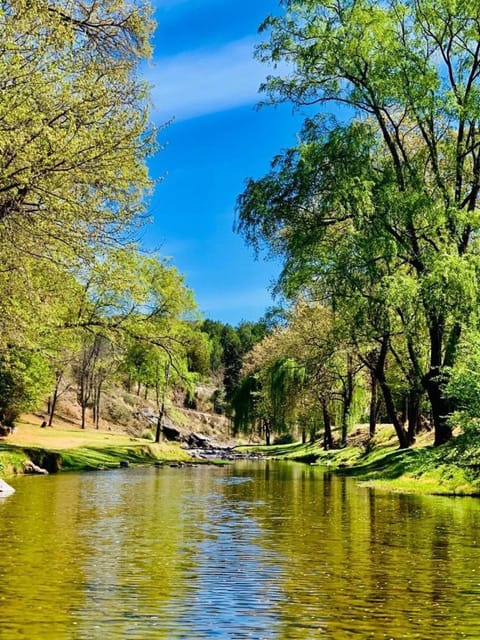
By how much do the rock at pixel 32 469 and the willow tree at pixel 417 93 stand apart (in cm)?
1642

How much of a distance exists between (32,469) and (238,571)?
22.7m

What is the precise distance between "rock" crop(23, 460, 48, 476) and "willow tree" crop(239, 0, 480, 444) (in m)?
16.4

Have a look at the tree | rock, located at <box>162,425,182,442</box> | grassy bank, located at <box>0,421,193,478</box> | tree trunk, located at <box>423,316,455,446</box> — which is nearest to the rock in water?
grassy bank, located at <box>0,421,193,478</box>

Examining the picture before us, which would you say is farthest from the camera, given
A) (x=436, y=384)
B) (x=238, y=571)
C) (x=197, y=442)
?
(x=197, y=442)

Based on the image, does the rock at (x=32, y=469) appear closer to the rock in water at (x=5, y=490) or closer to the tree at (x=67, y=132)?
the rock in water at (x=5, y=490)

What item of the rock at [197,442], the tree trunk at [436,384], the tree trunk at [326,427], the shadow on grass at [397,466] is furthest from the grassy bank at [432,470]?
the rock at [197,442]

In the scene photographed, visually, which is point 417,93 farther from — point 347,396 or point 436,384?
point 347,396

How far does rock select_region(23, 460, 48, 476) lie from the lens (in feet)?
97.9

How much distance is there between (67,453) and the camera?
37.8m

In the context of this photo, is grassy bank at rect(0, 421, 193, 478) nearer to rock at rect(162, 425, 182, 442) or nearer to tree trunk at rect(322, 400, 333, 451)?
tree trunk at rect(322, 400, 333, 451)

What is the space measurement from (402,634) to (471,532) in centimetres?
706

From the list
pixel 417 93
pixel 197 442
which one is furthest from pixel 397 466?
pixel 197 442

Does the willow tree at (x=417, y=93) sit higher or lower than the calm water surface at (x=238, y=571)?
higher

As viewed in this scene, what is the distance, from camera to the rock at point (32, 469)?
29.8m
